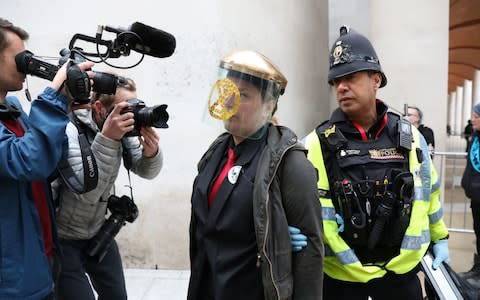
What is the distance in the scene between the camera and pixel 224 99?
159 cm

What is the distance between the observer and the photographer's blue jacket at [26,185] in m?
1.57

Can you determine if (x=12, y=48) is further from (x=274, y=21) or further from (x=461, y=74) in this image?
(x=461, y=74)

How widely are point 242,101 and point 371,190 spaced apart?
855mm

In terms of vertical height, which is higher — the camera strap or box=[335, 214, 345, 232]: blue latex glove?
the camera strap

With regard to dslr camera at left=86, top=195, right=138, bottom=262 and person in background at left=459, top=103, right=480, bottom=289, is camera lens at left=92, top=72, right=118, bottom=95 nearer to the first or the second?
dslr camera at left=86, top=195, right=138, bottom=262

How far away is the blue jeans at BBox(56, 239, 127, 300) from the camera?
84.6 inches

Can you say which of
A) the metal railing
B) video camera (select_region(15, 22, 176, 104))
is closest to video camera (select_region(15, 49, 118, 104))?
video camera (select_region(15, 22, 176, 104))

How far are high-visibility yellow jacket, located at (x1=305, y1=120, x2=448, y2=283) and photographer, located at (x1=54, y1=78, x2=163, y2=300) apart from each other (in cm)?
98

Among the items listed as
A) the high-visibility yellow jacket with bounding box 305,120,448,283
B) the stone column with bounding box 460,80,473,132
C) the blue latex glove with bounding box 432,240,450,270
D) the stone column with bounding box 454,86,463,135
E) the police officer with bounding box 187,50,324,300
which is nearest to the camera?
the police officer with bounding box 187,50,324,300

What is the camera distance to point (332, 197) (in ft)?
6.68

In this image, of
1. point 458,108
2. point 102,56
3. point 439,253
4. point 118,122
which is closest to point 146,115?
point 118,122

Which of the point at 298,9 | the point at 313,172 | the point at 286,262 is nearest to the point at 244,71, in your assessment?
the point at 313,172

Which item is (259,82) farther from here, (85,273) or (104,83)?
(85,273)

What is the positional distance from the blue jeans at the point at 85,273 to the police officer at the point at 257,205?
959 mm
